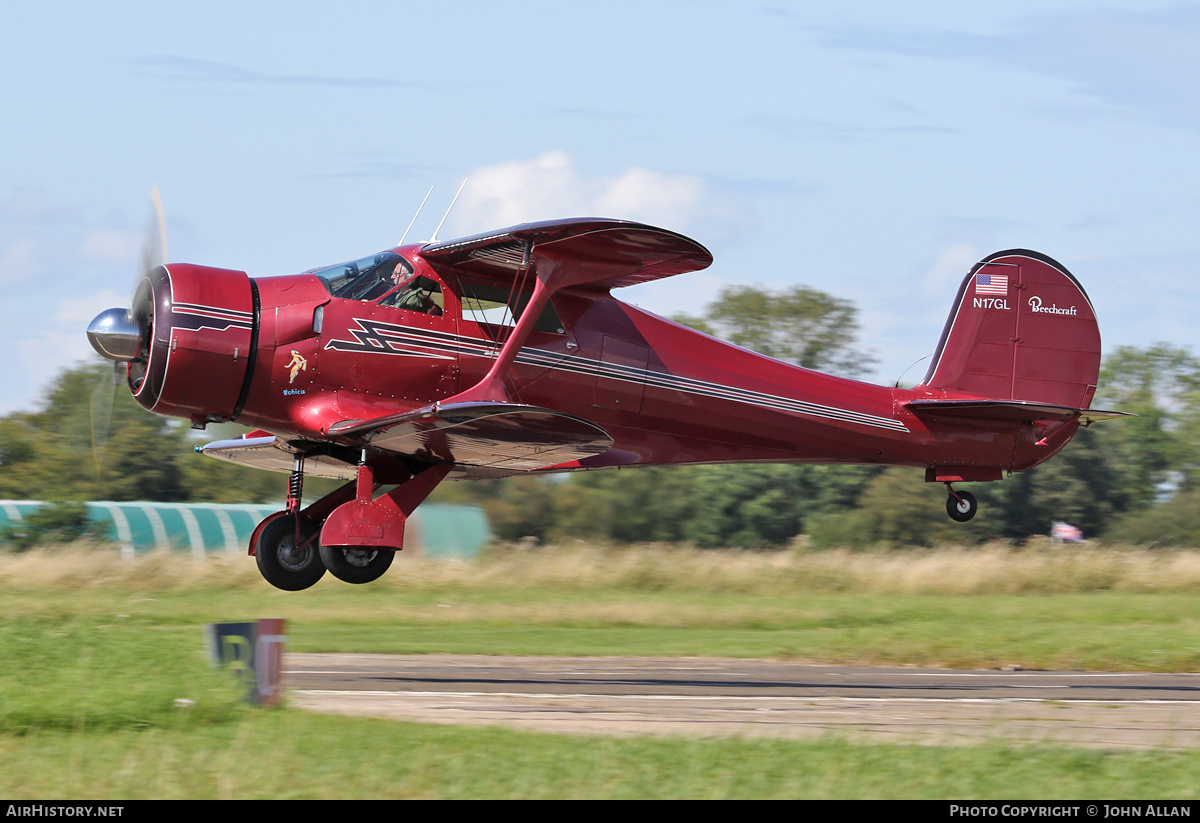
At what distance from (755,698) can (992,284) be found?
6741 millimetres

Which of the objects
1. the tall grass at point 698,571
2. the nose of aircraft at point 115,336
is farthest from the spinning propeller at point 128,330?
the tall grass at point 698,571

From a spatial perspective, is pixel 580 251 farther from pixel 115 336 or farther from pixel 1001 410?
pixel 1001 410

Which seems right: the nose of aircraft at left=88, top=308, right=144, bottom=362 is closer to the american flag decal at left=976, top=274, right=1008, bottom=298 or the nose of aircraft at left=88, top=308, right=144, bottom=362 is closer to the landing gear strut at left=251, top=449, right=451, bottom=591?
the landing gear strut at left=251, top=449, right=451, bottom=591

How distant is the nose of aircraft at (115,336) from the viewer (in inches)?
448

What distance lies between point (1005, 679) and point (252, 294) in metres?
9.14

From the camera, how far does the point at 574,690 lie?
11.9m

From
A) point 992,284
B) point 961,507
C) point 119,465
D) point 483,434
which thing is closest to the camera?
point 483,434

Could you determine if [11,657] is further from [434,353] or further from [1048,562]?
[1048,562]

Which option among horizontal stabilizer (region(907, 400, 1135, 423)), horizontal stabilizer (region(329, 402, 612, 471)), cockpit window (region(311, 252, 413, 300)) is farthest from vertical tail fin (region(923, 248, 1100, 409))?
cockpit window (region(311, 252, 413, 300))

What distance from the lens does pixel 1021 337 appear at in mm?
15461

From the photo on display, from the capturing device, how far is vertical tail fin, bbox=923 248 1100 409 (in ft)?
50.4

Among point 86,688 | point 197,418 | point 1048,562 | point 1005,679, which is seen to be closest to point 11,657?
point 86,688

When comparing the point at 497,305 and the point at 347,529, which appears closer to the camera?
the point at 347,529

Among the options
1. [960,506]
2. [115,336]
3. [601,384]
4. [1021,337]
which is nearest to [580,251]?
[601,384]
